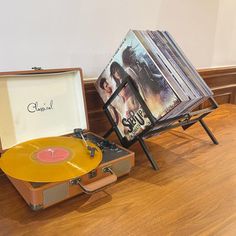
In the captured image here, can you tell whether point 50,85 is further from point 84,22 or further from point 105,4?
point 105,4

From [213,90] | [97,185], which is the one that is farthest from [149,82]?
[213,90]

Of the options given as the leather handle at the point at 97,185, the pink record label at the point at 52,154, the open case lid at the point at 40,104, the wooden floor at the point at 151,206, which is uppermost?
the open case lid at the point at 40,104

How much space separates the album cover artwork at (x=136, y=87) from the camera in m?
0.73

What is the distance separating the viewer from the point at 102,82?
2.98 feet

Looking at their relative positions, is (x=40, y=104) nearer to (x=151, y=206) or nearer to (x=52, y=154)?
(x=52, y=154)

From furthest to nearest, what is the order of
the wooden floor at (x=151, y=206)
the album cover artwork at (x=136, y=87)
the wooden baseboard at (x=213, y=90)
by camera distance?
the wooden baseboard at (x=213, y=90) < the album cover artwork at (x=136, y=87) < the wooden floor at (x=151, y=206)

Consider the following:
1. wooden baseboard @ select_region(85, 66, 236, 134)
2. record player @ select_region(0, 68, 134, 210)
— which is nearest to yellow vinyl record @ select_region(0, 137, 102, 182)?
record player @ select_region(0, 68, 134, 210)

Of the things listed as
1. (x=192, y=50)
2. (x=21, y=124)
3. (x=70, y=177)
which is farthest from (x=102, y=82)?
(x=192, y=50)

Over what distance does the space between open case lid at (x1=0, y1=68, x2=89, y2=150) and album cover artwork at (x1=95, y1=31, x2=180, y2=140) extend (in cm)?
10

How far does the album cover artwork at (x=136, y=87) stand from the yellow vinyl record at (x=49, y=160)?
0.49ft

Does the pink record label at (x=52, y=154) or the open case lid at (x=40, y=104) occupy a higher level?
the open case lid at (x=40, y=104)

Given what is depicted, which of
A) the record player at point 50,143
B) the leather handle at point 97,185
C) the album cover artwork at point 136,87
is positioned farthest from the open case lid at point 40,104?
the leather handle at point 97,185

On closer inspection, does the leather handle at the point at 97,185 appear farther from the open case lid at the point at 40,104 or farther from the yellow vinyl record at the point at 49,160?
the open case lid at the point at 40,104

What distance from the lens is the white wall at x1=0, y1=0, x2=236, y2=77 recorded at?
814mm
